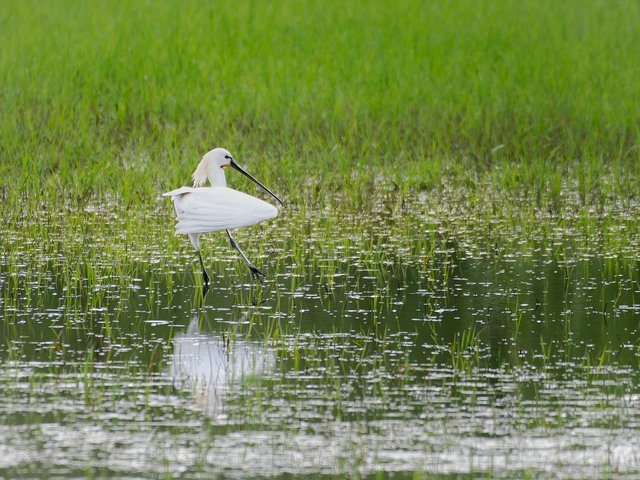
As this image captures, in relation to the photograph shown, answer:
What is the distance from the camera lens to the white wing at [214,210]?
739 cm

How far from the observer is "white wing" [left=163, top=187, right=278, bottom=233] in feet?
24.2

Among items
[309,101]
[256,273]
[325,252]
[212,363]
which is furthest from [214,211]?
[309,101]

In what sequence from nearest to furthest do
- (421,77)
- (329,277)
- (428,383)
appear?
1. (428,383)
2. (329,277)
3. (421,77)

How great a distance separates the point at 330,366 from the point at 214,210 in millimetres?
2081

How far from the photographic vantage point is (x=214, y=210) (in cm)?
744

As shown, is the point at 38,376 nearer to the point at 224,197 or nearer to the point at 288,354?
the point at 288,354

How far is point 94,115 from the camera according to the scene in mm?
12031

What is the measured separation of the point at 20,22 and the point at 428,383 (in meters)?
12.5

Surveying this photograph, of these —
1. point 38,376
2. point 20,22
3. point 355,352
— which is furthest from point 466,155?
point 20,22

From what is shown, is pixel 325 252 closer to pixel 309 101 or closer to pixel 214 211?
pixel 214 211

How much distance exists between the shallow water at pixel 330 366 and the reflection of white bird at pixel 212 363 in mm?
16

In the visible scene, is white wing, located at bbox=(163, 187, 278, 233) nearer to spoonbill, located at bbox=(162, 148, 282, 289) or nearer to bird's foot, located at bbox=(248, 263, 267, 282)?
spoonbill, located at bbox=(162, 148, 282, 289)

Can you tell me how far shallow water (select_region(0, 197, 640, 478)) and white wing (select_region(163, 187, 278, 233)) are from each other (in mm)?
363

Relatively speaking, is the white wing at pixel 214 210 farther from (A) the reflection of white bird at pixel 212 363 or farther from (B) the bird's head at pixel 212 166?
(A) the reflection of white bird at pixel 212 363
